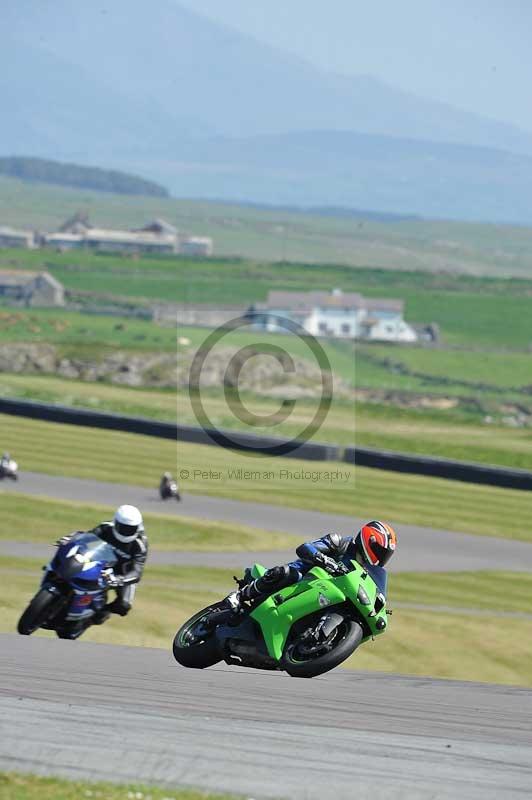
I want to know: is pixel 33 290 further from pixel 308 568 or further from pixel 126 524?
pixel 308 568

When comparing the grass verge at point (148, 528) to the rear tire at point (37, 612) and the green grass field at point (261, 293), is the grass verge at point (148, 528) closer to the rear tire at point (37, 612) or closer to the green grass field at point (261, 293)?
the rear tire at point (37, 612)

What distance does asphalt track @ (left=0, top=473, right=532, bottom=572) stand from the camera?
32.2 meters

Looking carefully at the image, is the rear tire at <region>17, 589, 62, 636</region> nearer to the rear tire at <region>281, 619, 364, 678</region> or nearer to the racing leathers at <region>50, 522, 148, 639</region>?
the racing leathers at <region>50, 522, 148, 639</region>

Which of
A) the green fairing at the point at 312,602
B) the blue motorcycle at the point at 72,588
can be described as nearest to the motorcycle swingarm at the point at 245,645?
the green fairing at the point at 312,602

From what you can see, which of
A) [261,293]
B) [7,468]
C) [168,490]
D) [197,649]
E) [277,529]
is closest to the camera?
[197,649]

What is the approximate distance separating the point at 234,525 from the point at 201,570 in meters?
6.25

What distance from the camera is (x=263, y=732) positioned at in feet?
30.9

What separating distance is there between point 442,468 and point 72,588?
107 ft

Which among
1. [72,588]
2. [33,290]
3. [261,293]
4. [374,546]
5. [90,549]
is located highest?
[374,546]

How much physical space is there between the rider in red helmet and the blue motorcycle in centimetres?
346

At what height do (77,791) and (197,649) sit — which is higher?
(77,791)

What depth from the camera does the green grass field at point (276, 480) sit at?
40.4 meters
